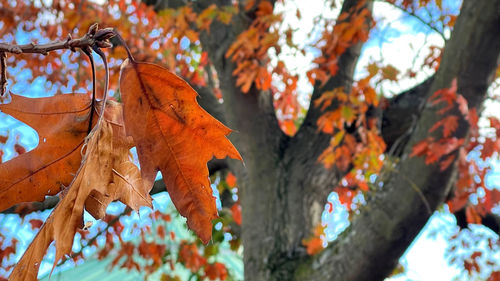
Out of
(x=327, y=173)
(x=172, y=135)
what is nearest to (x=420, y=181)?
(x=327, y=173)

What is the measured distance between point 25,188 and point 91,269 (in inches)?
200

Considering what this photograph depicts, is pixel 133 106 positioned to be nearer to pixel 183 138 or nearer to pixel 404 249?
pixel 183 138

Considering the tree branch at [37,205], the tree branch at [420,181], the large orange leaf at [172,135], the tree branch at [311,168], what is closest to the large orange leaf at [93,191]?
the large orange leaf at [172,135]

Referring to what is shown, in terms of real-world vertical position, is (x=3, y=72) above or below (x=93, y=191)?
above

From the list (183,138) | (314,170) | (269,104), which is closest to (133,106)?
(183,138)

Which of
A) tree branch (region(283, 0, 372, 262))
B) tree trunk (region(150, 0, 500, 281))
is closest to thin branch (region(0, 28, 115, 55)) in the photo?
tree trunk (region(150, 0, 500, 281))

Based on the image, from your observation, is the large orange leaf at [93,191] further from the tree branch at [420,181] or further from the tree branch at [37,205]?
the tree branch at [420,181]

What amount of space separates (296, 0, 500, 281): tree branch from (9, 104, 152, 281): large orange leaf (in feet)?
5.08

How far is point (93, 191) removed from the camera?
522mm

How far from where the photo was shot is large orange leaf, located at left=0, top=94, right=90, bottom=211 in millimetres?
546

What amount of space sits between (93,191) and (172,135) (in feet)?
0.36

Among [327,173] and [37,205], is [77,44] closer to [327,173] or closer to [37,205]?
[37,205]

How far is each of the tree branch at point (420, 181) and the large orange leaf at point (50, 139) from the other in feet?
5.13

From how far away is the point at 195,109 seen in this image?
50 centimetres
